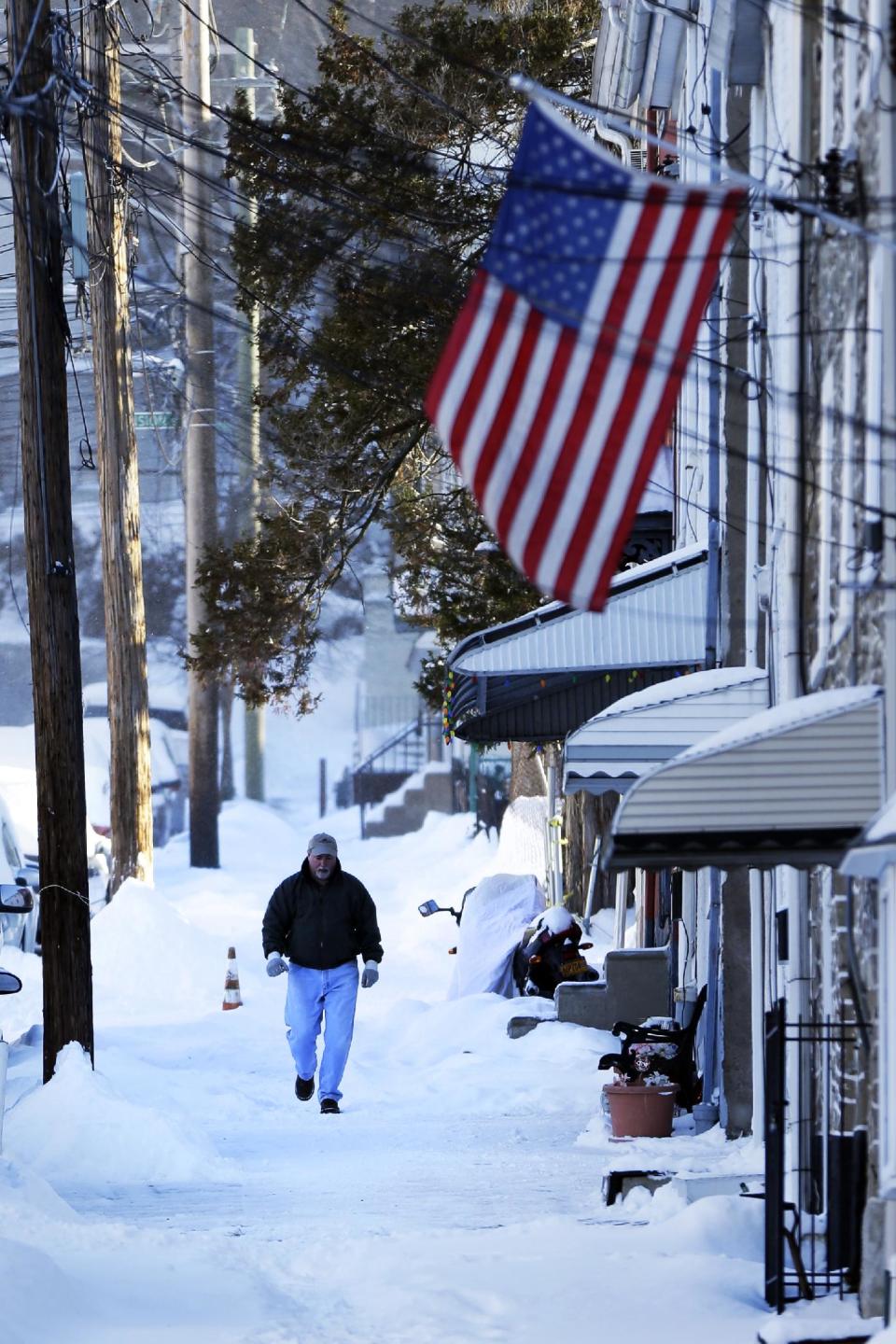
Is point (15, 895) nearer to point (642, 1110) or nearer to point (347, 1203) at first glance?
point (642, 1110)

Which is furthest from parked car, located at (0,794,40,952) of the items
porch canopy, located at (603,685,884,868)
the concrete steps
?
the concrete steps

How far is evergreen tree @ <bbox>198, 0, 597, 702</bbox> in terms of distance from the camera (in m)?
21.9

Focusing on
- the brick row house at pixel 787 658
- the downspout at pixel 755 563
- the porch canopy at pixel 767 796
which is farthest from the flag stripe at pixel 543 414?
the downspout at pixel 755 563

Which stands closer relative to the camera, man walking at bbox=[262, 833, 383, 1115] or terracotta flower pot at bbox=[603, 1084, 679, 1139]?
terracotta flower pot at bbox=[603, 1084, 679, 1139]

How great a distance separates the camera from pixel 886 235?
6.69m

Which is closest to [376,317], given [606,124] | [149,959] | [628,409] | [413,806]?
[606,124]

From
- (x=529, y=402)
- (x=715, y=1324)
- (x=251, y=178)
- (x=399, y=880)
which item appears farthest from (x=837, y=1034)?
(x=399, y=880)

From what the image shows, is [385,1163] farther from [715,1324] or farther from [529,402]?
[529,402]

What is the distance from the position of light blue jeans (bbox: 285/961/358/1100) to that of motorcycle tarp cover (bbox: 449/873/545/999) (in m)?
5.76

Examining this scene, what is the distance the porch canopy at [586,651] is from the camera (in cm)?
1467

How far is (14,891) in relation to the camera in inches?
725

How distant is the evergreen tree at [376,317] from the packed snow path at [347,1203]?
5.00 metres

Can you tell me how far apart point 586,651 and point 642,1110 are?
13.1 ft

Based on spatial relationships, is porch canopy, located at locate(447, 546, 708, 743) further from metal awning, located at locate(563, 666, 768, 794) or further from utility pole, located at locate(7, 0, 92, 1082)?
utility pole, located at locate(7, 0, 92, 1082)
